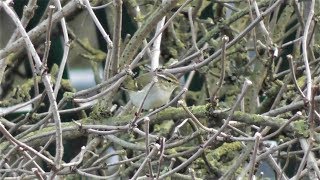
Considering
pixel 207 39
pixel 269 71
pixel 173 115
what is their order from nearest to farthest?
1. pixel 173 115
2. pixel 269 71
3. pixel 207 39

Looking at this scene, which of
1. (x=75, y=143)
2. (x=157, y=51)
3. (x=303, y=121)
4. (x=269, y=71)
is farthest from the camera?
(x=75, y=143)

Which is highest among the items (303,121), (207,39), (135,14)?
(135,14)

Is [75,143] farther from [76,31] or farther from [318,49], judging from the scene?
[318,49]

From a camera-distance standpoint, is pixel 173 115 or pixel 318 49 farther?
pixel 318 49

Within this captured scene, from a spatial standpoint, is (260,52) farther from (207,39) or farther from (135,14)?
(135,14)

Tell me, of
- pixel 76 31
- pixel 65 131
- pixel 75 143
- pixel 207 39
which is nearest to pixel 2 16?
pixel 76 31

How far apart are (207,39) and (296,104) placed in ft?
4.09

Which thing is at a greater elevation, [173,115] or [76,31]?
[76,31]

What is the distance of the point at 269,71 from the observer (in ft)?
12.3

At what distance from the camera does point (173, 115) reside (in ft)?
9.87

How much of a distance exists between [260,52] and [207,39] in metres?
0.30

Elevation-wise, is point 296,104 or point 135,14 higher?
point 135,14

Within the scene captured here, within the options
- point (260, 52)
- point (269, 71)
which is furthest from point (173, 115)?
point (260, 52)

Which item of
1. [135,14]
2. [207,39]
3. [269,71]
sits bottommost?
[269,71]
